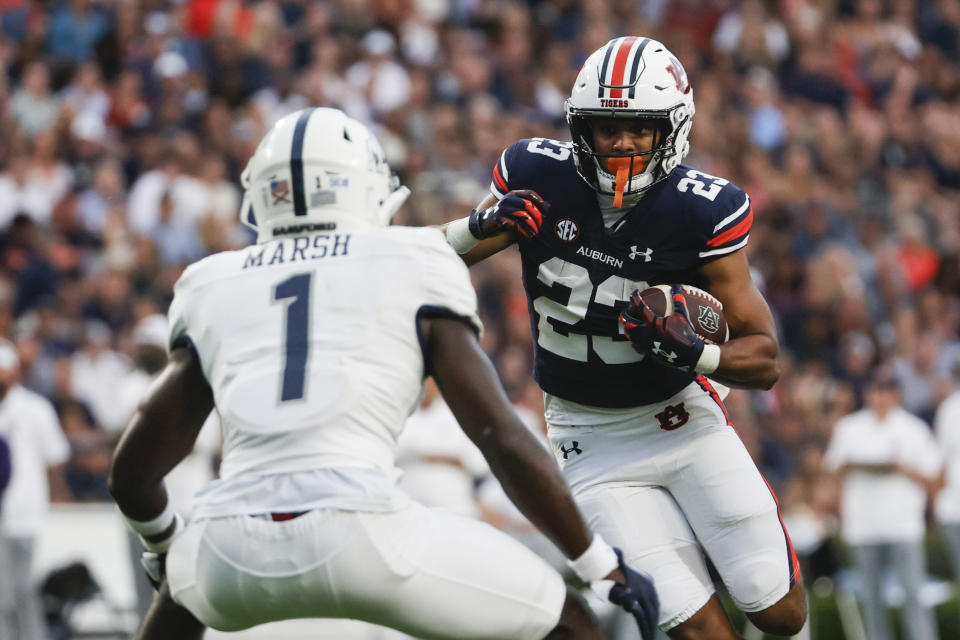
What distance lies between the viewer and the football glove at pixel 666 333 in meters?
4.23

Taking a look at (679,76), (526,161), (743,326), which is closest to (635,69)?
(679,76)

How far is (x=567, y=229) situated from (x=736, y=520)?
1.03 metres

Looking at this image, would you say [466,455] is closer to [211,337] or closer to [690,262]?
[690,262]

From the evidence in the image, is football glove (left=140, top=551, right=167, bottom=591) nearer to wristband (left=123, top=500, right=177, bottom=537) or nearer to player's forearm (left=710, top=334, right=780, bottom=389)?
wristband (left=123, top=500, right=177, bottom=537)

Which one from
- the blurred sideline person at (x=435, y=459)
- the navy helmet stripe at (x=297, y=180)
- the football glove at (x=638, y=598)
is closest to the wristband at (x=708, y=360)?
the football glove at (x=638, y=598)

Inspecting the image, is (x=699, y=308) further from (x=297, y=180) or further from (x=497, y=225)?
(x=297, y=180)

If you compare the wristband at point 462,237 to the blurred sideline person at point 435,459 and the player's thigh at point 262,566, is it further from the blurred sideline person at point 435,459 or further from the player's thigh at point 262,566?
the blurred sideline person at point 435,459

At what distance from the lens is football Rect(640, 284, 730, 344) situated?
4.31m

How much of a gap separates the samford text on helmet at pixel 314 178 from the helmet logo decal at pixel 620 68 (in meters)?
1.13

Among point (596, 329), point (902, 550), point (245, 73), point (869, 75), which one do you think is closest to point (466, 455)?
point (902, 550)

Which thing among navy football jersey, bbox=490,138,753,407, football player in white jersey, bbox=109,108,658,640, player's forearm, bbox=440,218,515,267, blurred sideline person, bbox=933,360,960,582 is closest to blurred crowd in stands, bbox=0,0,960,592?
blurred sideline person, bbox=933,360,960,582

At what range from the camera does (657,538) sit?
4.52 m

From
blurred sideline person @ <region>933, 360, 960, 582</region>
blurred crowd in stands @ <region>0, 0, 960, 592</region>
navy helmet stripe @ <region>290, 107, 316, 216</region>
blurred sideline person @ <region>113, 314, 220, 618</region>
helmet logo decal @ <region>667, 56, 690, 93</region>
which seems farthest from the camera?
blurred crowd in stands @ <region>0, 0, 960, 592</region>

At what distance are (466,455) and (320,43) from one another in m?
5.00
